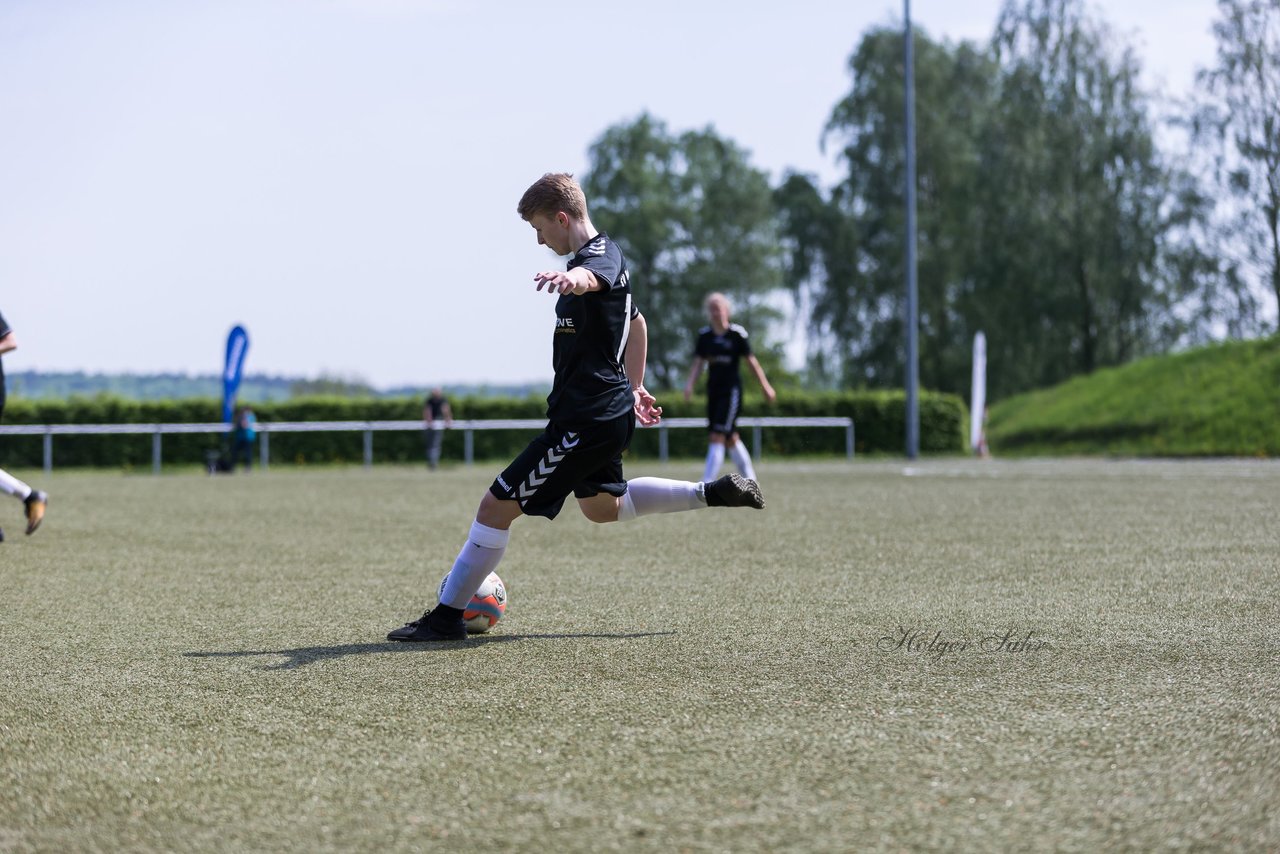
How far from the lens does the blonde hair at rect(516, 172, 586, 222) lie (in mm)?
5148

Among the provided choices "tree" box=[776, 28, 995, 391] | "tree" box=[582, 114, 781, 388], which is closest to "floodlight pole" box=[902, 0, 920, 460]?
"tree" box=[776, 28, 995, 391]

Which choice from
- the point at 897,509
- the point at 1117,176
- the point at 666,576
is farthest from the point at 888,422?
the point at 666,576

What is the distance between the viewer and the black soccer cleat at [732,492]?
18.2ft

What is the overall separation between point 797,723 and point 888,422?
29.3 meters

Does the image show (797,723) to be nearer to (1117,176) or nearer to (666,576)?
(666,576)

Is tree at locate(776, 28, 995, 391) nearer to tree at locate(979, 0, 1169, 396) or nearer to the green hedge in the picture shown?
tree at locate(979, 0, 1169, 396)

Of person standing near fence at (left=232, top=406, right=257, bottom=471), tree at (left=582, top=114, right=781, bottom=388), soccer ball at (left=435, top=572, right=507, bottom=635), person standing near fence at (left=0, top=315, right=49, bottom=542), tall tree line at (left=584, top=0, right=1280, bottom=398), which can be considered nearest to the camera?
soccer ball at (left=435, top=572, right=507, bottom=635)

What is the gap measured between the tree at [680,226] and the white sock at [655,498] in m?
55.0

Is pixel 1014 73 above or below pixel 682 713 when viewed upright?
above

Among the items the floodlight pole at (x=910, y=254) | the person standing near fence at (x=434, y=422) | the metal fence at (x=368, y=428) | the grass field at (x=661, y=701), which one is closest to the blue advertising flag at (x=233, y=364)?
the metal fence at (x=368, y=428)

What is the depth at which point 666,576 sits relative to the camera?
7.22 meters

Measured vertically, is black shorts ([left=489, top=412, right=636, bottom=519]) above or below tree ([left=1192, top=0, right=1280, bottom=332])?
below

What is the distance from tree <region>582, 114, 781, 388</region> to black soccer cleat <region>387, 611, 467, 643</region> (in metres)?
55.5

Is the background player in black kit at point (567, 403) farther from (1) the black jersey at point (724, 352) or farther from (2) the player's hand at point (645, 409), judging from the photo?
(1) the black jersey at point (724, 352)
